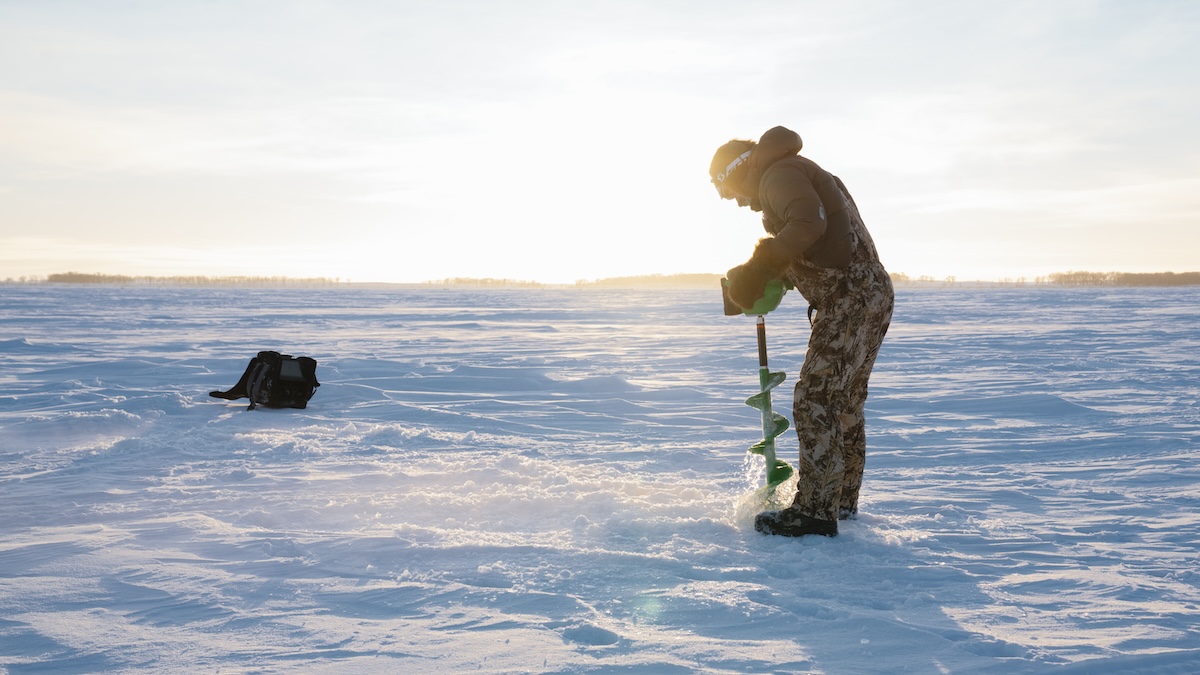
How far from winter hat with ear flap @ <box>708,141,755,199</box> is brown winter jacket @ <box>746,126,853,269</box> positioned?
6 cm

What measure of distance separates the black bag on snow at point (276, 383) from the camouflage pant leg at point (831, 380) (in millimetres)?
4858

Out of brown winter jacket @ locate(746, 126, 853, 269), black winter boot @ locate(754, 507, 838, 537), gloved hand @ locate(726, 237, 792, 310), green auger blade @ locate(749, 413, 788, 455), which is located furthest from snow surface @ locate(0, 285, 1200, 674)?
brown winter jacket @ locate(746, 126, 853, 269)

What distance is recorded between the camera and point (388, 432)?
5.93 m

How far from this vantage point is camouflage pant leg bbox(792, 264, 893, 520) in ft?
11.3

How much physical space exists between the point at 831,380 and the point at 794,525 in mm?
616

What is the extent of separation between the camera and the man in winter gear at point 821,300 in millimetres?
3412

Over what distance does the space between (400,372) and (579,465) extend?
5.33m

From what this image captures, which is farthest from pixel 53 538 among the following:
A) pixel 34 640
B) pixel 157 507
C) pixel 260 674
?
pixel 260 674

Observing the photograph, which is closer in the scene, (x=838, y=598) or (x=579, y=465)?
(x=838, y=598)

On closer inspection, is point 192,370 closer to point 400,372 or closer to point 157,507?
point 400,372

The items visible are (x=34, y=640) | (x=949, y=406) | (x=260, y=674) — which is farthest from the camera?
(x=949, y=406)

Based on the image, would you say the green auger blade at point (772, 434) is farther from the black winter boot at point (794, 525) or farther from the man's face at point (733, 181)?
the man's face at point (733, 181)

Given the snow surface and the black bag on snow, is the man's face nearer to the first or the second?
the snow surface

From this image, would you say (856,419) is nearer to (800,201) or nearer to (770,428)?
(770,428)
